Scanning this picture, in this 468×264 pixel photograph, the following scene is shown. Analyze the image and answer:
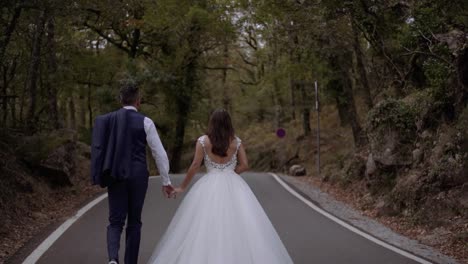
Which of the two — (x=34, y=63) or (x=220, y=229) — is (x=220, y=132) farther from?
(x=34, y=63)

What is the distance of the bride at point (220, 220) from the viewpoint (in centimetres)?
589

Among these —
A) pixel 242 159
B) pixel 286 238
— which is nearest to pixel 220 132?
pixel 242 159

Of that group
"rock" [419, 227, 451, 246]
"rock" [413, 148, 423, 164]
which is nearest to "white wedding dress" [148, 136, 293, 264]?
"rock" [419, 227, 451, 246]

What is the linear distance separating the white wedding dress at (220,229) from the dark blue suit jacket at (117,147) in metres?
0.68

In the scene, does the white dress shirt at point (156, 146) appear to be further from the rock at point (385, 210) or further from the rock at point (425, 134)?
the rock at point (425, 134)

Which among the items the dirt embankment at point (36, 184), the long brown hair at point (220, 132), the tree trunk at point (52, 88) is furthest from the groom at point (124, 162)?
the tree trunk at point (52, 88)

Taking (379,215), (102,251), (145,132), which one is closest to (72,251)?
(102,251)

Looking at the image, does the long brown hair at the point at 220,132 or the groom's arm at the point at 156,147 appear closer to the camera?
the long brown hair at the point at 220,132

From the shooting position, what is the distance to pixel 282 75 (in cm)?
2875

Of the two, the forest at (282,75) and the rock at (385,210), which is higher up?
the forest at (282,75)

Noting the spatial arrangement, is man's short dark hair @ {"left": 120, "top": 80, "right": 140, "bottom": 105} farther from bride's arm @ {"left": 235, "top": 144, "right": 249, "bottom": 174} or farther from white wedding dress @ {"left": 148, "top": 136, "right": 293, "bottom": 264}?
bride's arm @ {"left": 235, "top": 144, "right": 249, "bottom": 174}

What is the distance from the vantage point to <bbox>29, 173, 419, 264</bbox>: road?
7828 mm

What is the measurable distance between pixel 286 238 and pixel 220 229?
348cm

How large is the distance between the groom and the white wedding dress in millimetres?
399
